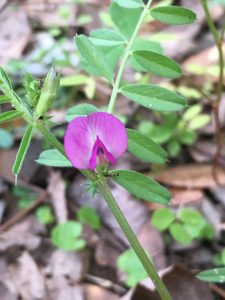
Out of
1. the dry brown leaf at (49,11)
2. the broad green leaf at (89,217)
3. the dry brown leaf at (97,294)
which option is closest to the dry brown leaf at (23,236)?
the broad green leaf at (89,217)

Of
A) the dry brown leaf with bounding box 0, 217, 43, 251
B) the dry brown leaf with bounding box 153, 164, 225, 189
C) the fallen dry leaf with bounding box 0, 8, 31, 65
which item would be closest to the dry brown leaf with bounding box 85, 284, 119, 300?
the dry brown leaf with bounding box 0, 217, 43, 251

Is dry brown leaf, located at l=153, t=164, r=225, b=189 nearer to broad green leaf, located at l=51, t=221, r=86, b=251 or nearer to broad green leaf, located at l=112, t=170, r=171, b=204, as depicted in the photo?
broad green leaf, located at l=51, t=221, r=86, b=251

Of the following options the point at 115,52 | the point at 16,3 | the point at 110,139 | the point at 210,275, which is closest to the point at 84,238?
the point at 115,52

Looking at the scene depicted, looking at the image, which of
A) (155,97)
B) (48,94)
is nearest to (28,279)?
(155,97)

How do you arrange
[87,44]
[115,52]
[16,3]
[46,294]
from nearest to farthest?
1. [87,44]
2. [115,52]
3. [46,294]
4. [16,3]

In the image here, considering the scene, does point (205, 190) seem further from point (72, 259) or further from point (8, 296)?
point (8, 296)

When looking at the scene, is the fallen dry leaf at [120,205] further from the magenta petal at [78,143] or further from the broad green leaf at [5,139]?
the magenta petal at [78,143]

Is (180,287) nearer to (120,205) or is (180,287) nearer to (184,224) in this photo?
(184,224)
